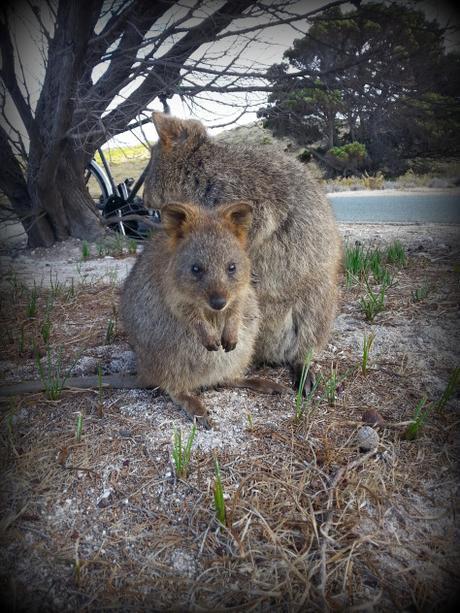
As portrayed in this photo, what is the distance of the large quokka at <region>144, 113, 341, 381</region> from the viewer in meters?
A: 2.88

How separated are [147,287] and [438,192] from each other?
2.60m

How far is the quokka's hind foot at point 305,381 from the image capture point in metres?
2.80

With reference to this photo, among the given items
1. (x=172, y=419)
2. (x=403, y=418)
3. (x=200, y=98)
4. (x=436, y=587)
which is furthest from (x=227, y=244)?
(x=200, y=98)

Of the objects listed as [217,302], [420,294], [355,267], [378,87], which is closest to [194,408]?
[217,302]

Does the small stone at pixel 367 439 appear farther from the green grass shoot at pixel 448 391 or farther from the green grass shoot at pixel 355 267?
the green grass shoot at pixel 355 267

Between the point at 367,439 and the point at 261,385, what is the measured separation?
805 mm

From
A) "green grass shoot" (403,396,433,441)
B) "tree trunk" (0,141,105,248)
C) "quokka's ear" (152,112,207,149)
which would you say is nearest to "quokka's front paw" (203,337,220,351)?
"green grass shoot" (403,396,433,441)

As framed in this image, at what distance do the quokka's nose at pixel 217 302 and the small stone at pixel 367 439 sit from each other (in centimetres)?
93

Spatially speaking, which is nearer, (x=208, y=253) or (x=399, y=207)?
(x=208, y=253)

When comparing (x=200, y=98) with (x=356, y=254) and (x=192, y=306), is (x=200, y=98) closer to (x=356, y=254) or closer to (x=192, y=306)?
(x=356, y=254)

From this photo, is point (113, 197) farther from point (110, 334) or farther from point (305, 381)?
point (305, 381)

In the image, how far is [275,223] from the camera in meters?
2.85

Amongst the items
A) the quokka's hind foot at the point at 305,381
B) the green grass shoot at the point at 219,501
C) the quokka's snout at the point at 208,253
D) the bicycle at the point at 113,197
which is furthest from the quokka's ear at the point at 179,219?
the bicycle at the point at 113,197

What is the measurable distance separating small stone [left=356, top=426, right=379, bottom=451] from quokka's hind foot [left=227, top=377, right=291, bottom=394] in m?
0.66
